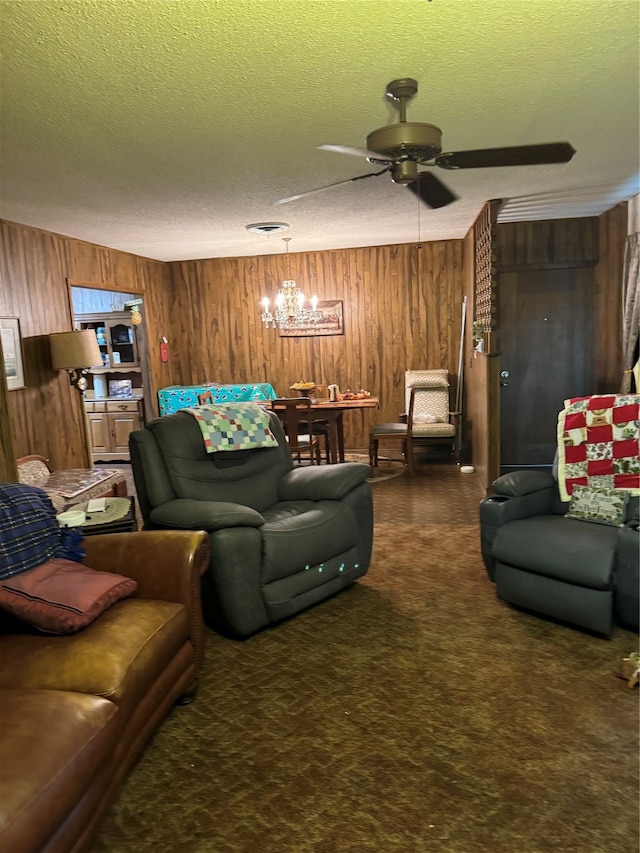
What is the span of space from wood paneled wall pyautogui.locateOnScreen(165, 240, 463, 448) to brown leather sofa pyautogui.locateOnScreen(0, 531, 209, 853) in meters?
4.94

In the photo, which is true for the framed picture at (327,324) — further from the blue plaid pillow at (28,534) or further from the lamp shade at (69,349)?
the blue plaid pillow at (28,534)

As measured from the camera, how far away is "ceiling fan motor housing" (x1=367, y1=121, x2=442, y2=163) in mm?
2270

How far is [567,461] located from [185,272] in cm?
551

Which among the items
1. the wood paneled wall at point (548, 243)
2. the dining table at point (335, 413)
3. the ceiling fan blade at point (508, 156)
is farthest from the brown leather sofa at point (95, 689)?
the wood paneled wall at point (548, 243)

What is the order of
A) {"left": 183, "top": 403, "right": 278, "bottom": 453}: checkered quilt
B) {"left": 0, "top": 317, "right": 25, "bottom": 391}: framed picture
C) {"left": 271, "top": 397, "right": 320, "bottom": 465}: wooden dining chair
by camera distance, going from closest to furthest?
{"left": 183, "top": 403, "right": 278, "bottom": 453}: checkered quilt < {"left": 0, "top": 317, "right": 25, "bottom": 391}: framed picture < {"left": 271, "top": 397, "right": 320, "bottom": 465}: wooden dining chair

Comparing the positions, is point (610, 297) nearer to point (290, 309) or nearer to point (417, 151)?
point (290, 309)

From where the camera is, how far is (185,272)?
7207mm

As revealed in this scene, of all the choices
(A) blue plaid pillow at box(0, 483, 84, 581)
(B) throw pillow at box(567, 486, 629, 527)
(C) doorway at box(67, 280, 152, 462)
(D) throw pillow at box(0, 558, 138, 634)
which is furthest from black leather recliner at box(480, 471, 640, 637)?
(C) doorway at box(67, 280, 152, 462)

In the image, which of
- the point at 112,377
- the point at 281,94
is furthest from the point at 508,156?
the point at 112,377

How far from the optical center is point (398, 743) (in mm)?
1988

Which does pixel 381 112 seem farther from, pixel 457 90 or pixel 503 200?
pixel 503 200

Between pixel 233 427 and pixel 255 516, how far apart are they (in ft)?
2.44

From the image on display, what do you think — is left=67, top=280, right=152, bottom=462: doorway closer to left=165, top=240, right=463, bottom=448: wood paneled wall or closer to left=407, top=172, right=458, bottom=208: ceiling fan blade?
left=165, top=240, right=463, bottom=448: wood paneled wall

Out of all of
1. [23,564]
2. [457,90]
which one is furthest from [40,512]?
[457,90]
